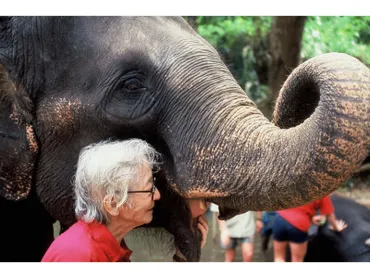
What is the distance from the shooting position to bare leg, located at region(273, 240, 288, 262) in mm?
4752

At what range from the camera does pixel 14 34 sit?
2.47 m

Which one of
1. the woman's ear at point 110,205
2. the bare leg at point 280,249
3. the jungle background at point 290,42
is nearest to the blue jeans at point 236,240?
the bare leg at point 280,249

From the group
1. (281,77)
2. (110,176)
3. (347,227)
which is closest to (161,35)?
(110,176)

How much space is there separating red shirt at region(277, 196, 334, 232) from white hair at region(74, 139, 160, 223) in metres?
2.69

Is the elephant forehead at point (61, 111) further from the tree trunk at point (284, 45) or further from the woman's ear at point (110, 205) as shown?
the tree trunk at point (284, 45)

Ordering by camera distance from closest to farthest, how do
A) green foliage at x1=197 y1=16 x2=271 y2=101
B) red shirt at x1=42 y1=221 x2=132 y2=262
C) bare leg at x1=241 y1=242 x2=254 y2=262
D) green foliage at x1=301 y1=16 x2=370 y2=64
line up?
red shirt at x1=42 y1=221 x2=132 y2=262, bare leg at x1=241 y1=242 x2=254 y2=262, green foliage at x1=301 y1=16 x2=370 y2=64, green foliage at x1=197 y1=16 x2=271 y2=101

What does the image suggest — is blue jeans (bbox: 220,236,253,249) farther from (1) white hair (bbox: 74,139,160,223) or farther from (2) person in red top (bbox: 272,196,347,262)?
(1) white hair (bbox: 74,139,160,223)

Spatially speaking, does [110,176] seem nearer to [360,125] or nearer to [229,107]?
[229,107]

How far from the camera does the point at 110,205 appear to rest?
1875 millimetres

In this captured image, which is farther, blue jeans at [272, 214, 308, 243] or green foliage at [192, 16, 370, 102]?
green foliage at [192, 16, 370, 102]

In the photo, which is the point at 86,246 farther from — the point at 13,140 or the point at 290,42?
the point at 290,42

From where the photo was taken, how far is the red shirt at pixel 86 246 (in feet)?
5.64

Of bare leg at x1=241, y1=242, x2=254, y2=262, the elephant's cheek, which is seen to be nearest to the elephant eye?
the elephant's cheek

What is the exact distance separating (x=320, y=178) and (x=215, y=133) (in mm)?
384
